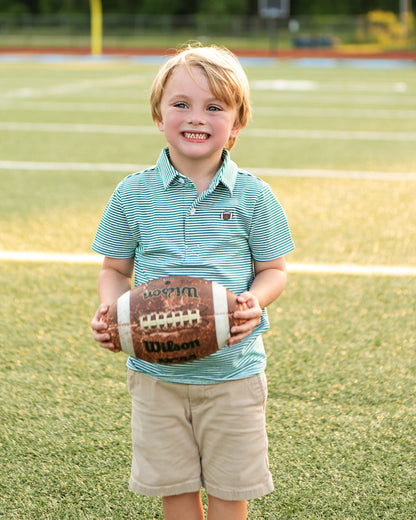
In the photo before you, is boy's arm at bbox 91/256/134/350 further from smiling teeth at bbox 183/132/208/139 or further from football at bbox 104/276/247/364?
smiling teeth at bbox 183/132/208/139

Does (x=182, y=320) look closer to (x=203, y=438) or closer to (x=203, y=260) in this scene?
(x=203, y=260)

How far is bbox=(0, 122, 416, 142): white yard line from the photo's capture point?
10547 millimetres

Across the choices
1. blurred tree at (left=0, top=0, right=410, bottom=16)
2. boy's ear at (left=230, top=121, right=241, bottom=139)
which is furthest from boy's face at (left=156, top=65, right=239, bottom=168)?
blurred tree at (left=0, top=0, right=410, bottom=16)

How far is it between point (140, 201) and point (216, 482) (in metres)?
0.77

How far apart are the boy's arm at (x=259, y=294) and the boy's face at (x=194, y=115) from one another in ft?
1.15

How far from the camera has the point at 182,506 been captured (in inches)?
85.6

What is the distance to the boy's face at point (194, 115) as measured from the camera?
203cm

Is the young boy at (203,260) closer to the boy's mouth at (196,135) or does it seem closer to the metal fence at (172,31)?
the boy's mouth at (196,135)

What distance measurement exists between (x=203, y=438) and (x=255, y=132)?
30.8 feet

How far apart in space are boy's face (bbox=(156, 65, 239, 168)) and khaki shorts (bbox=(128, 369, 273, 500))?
0.62 m

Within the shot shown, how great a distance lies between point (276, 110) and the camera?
13930 mm

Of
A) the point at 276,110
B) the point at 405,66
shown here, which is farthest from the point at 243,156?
the point at 405,66

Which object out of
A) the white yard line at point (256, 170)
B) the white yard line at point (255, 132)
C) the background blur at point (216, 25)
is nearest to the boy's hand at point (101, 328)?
the white yard line at point (256, 170)

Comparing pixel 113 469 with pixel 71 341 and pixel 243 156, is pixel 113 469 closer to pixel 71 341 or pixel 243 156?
pixel 71 341
